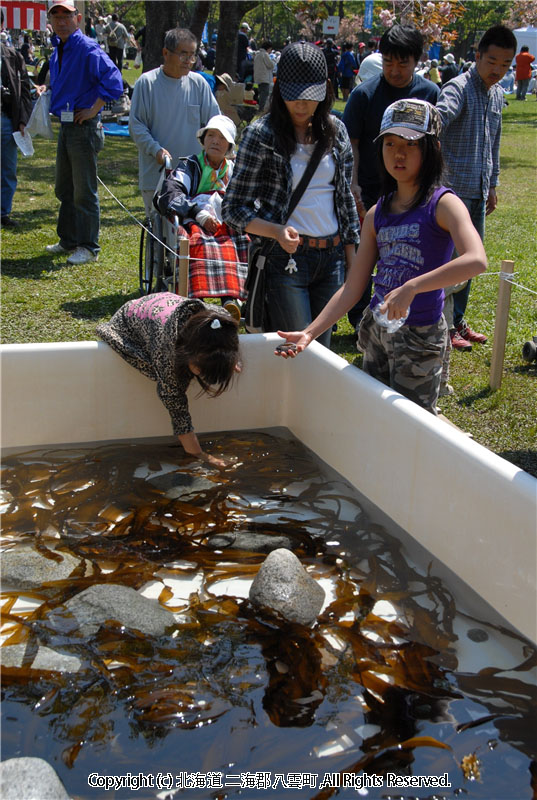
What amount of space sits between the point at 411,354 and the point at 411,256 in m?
0.40

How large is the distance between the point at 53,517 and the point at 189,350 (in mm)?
888

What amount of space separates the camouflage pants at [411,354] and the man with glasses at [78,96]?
3961mm

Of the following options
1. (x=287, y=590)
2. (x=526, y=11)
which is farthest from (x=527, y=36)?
(x=287, y=590)

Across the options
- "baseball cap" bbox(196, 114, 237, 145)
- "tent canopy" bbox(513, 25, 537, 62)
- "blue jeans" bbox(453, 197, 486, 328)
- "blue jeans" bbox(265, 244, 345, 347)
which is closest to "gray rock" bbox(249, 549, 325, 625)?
"blue jeans" bbox(265, 244, 345, 347)

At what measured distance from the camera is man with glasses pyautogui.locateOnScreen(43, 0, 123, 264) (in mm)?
6371

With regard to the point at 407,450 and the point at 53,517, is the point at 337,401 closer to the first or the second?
the point at 407,450

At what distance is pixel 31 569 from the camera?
2.96 meters

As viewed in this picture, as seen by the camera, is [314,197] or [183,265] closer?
[314,197]

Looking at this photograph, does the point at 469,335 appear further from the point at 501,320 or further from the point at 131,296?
the point at 131,296

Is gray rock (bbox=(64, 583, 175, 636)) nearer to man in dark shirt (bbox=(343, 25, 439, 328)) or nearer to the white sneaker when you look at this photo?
man in dark shirt (bbox=(343, 25, 439, 328))

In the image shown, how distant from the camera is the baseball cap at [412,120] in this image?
283cm

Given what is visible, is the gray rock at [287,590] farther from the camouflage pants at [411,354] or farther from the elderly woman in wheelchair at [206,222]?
the elderly woman in wheelchair at [206,222]

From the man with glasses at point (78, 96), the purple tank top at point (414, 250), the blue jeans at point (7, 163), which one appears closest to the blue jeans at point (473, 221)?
the purple tank top at point (414, 250)

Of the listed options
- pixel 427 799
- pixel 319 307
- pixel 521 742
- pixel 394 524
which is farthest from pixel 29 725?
pixel 319 307
